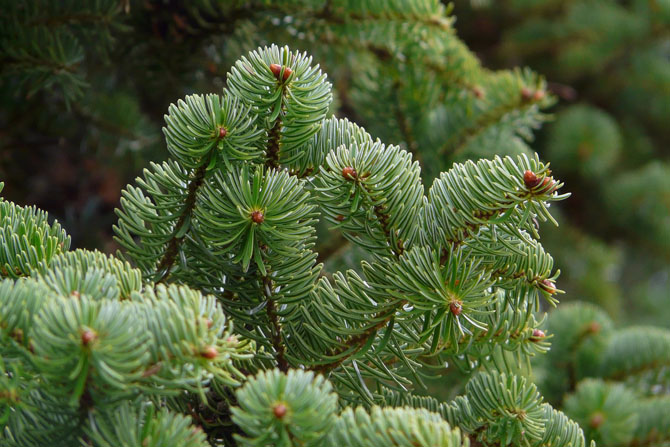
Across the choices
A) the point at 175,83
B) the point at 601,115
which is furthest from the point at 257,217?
the point at 601,115

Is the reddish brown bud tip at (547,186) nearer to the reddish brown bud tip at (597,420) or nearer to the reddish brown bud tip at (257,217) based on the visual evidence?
the reddish brown bud tip at (257,217)

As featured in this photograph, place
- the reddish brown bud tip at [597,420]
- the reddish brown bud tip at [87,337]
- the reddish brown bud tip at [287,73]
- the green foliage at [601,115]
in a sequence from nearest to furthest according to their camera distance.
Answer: the reddish brown bud tip at [87,337]
the reddish brown bud tip at [287,73]
the reddish brown bud tip at [597,420]
the green foliage at [601,115]

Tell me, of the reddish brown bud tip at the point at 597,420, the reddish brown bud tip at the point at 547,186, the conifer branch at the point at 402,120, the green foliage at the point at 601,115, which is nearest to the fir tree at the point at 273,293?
the reddish brown bud tip at the point at 547,186

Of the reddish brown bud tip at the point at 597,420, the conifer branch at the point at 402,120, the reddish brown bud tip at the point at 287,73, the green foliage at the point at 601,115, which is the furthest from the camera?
the green foliage at the point at 601,115

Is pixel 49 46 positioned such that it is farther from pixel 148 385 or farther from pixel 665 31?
pixel 665 31

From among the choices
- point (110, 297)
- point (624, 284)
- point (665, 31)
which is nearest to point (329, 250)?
point (110, 297)
